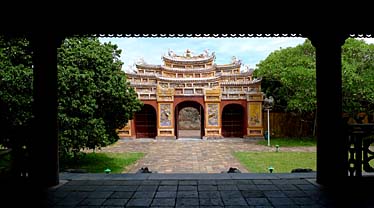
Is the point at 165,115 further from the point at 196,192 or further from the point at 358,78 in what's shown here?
the point at 196,192

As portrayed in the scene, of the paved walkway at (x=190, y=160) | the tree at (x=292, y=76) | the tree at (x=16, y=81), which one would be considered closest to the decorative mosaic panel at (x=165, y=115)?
the paved walkway at (x=190, y=160)

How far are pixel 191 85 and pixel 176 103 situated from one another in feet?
6.66

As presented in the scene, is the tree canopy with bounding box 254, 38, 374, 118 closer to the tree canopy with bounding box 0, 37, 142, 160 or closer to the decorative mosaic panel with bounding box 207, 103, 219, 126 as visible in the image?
the decorative mosaic panel with bounding box 207, 103, 219, 126

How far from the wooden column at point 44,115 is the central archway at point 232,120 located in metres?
16.7

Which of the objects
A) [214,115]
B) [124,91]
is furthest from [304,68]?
[124,91]

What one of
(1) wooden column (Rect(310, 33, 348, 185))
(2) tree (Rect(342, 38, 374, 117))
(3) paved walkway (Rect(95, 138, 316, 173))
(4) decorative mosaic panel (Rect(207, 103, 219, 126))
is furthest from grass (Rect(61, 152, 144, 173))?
(2) tree (Rect(342, 38, 374, 117))

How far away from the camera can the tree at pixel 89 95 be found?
9008 mm

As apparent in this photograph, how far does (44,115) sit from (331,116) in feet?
12.4

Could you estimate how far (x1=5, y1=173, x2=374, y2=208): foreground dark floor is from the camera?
3.39 metres

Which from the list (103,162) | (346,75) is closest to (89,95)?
(103,162)

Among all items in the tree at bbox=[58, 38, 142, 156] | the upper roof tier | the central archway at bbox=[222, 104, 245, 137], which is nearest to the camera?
the tree at bbox=[58, 38, 142, 156]

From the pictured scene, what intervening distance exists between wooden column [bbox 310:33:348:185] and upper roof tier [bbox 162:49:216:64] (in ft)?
59.5

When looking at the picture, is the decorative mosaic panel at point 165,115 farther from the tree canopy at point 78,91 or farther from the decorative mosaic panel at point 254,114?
the tree canopy at point 78,91

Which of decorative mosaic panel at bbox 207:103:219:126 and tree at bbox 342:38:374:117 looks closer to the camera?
tree at bbox 342:38:374:117
